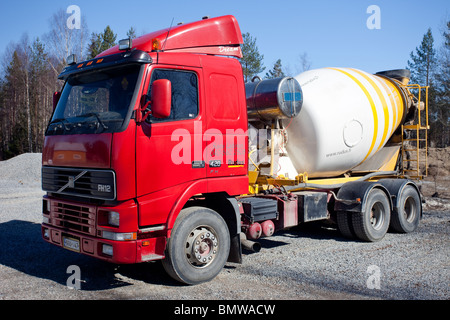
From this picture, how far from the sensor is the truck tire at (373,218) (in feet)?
25.7

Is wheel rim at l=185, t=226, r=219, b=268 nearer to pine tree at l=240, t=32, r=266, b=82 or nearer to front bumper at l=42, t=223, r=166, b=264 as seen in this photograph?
front bumper at l=42, t=223, r=166, b=264

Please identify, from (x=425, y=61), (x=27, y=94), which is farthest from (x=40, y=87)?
(x=425, y=61)

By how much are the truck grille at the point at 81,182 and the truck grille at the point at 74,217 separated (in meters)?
0.18

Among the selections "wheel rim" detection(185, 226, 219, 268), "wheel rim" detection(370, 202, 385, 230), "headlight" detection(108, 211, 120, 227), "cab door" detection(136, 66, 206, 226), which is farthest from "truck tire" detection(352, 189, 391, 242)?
"headlight" detection(108, 211, 120, 227)

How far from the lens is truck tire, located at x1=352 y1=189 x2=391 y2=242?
7819 millimetres

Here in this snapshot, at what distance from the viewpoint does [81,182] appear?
16.3 feet

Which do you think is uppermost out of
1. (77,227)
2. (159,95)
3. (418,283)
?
(159,95)

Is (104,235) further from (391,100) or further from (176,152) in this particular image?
(391,100)

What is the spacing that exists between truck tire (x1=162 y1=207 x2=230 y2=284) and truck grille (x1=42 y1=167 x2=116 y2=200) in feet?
3.21

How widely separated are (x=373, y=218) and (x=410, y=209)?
143 centimetres

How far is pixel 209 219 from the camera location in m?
5.35

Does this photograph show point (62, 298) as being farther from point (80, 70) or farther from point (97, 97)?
point (80, 70)
